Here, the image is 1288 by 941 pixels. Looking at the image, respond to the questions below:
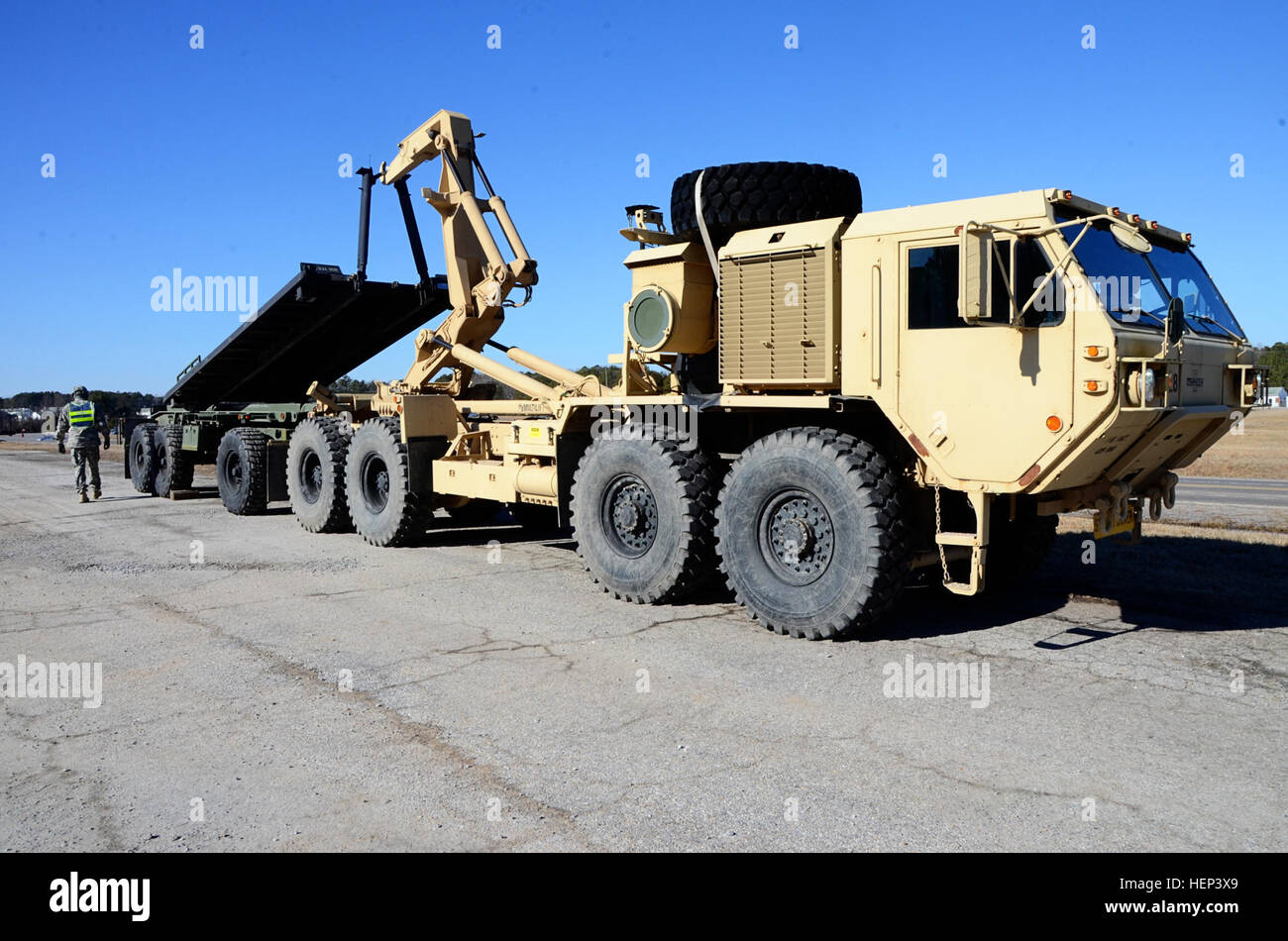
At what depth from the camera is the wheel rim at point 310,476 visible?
1316cm

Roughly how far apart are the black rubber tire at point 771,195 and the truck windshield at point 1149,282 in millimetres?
1894

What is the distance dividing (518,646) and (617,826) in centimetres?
292

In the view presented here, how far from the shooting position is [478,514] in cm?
1345

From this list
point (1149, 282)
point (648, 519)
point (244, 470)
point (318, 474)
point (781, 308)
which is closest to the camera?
point (1149, 282)

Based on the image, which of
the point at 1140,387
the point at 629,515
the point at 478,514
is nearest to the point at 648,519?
the point at 629,515

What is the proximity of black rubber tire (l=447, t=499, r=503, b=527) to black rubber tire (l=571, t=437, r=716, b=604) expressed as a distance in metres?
4.04

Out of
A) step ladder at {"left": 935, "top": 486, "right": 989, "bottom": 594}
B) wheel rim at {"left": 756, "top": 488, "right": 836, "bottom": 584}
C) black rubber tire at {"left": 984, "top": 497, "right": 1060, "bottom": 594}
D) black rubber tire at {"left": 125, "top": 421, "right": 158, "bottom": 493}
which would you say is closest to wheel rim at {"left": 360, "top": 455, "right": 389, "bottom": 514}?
wheel rim at {"left": 756, "top": 488, "right": 836, "bottom": 584}

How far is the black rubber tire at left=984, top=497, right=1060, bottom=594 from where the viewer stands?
27.5ft

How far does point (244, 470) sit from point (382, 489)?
392 cm

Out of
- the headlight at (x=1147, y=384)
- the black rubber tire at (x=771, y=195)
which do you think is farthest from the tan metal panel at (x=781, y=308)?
the headlight at (x=1147, y=384)

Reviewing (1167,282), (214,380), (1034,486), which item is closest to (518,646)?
(1034,486)

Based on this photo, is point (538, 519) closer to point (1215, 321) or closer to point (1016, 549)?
point (1016, 549)
